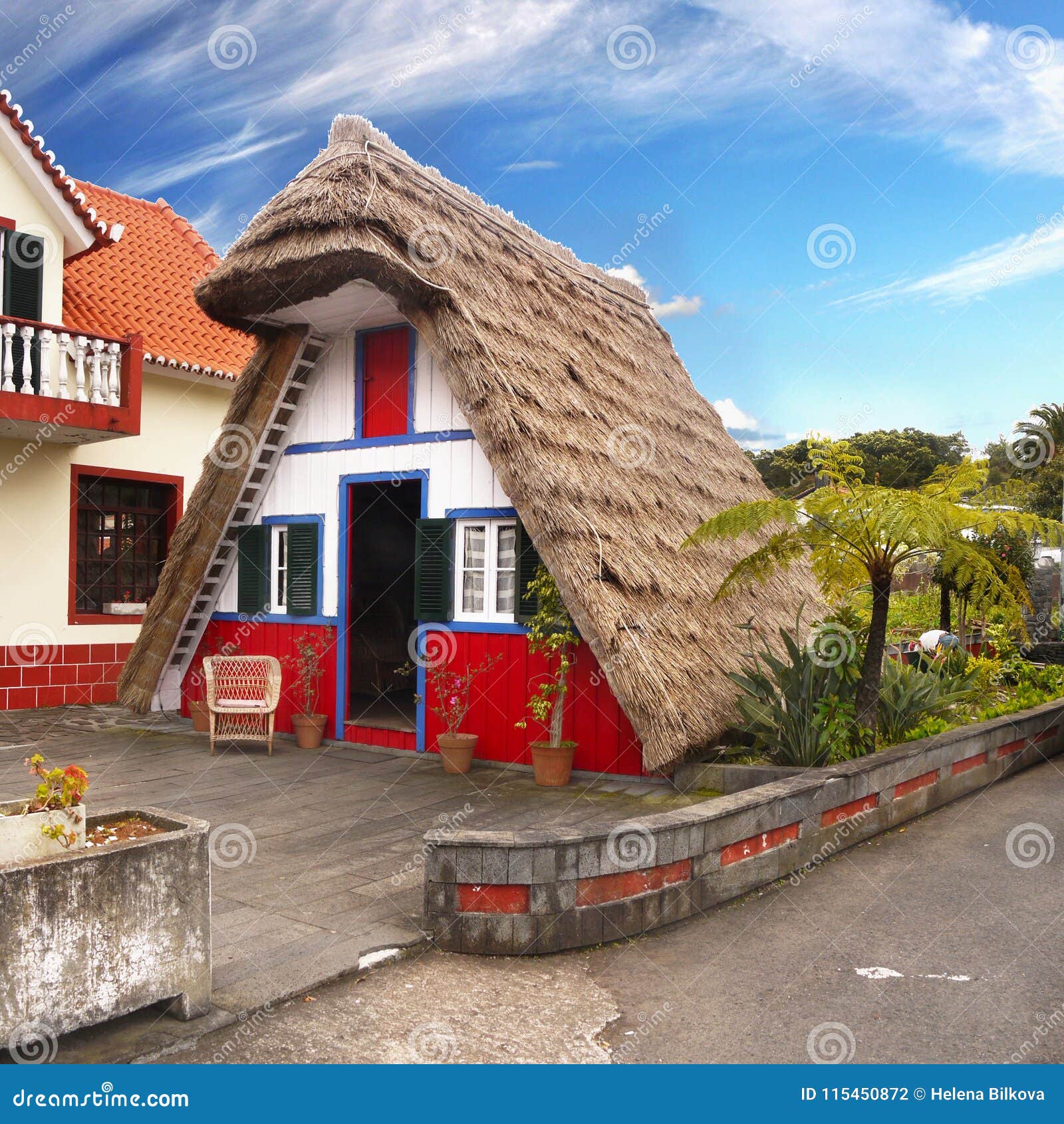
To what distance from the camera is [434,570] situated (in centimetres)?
922

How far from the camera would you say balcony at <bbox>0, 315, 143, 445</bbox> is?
1023 centimetres

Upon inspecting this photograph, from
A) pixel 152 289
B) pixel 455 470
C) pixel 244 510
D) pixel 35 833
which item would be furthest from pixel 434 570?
pixel 152 289

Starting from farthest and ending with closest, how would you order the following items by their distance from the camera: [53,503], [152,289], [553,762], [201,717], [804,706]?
1. [152,289]
2. [53,503]
3. [201,717]
4. [553,762]
5. [804,706]

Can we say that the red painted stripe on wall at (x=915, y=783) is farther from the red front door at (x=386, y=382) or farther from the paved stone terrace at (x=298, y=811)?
the red front door at (x=386, y=382)

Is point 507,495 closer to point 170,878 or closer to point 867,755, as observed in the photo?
→ point 867,755

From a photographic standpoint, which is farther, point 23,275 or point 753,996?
point 23,275

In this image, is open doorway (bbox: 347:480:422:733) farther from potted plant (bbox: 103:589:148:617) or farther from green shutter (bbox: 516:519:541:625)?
green shutter (bbox: 516:519:541:625)

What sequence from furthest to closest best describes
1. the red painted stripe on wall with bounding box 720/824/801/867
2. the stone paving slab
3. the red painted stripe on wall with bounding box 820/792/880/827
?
the red painted stripe on wall with bounding box 820/792/880/827
the red painted stripe on wall with bounding box 720/824/801/867
the stone paving slab

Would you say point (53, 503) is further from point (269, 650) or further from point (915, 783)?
point (915, 783)

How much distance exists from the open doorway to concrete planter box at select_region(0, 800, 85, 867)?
792cm

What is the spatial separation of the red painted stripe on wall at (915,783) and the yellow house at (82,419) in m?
8.93

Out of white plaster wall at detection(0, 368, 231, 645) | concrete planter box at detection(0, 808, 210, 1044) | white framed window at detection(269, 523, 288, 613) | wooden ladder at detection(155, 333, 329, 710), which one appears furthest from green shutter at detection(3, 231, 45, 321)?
concrete planter box at detection(0, 808, 210, 1044)

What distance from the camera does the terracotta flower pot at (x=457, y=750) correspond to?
8.47 m

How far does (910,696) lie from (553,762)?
297 centimetres
